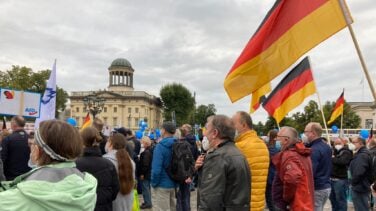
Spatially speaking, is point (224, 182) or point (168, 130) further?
point (168, 130)

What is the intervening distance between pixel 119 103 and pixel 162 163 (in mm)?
101318

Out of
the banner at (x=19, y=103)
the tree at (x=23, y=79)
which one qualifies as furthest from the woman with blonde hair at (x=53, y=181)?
the tree at (x=23, y=79)

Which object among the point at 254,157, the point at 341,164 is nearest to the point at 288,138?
the point at 254,157

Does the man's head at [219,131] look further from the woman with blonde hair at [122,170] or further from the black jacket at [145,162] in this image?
the black jacket at [145,162]

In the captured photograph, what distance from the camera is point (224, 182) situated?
3.28 metres

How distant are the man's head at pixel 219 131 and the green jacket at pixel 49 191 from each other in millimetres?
1538

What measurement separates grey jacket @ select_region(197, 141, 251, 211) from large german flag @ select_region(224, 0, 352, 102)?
2224mm

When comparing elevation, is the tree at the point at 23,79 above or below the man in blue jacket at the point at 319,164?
above

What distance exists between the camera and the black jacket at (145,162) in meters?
9.50

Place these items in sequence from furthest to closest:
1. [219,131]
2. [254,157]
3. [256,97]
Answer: [256,97], [254,157], [219,131]

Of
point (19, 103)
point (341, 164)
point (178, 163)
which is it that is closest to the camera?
point (178, 163)

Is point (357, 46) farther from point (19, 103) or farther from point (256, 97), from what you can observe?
point (19, 103)

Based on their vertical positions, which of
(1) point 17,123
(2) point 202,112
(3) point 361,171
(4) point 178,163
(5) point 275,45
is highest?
(2) point 202,112

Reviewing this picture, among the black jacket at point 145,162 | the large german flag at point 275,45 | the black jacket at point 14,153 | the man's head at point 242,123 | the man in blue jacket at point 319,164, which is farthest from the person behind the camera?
the black jacket at point 145,162
